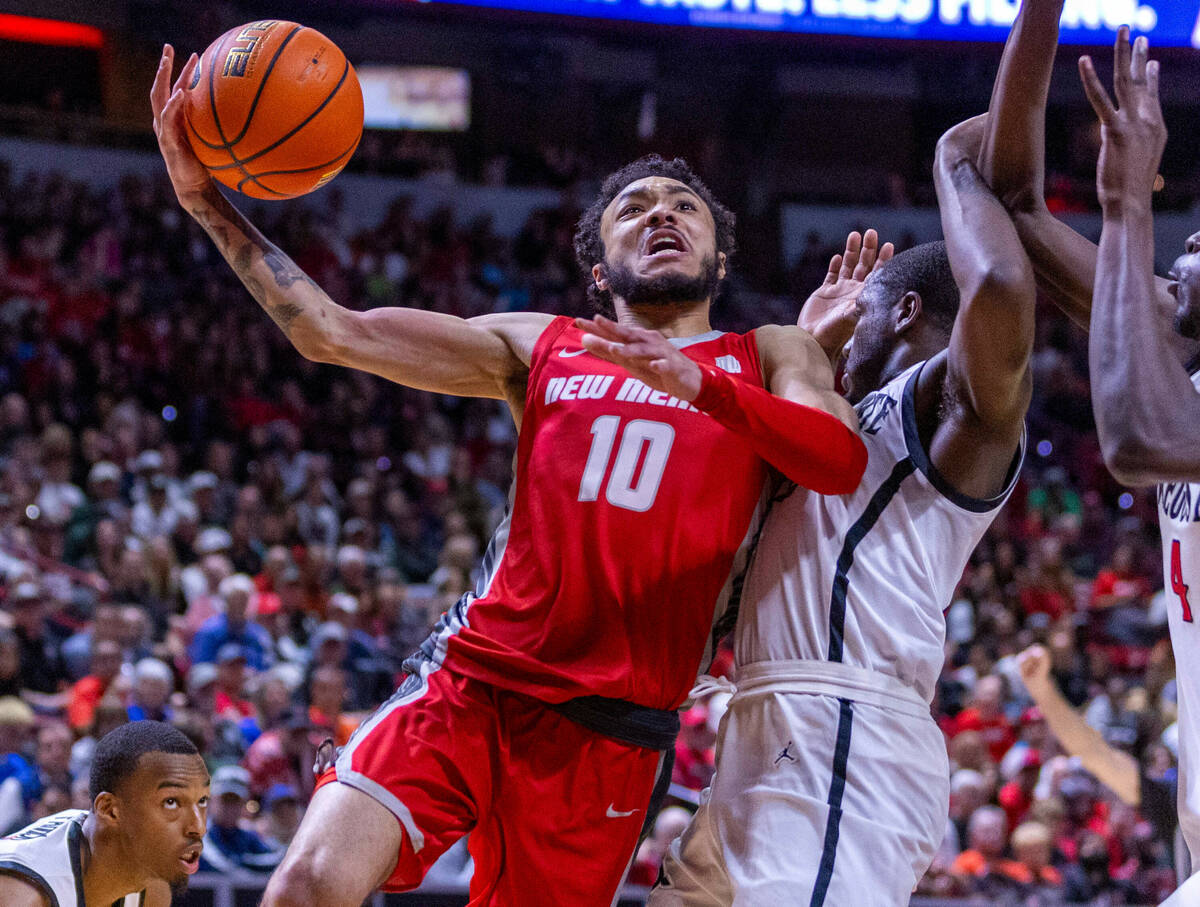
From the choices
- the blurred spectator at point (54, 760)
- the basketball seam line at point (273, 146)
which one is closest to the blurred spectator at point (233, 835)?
the blurred spectator at point (54, 760)

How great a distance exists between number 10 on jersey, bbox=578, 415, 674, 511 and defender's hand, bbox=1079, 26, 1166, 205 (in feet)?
3.65

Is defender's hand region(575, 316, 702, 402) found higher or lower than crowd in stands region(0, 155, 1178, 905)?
higher

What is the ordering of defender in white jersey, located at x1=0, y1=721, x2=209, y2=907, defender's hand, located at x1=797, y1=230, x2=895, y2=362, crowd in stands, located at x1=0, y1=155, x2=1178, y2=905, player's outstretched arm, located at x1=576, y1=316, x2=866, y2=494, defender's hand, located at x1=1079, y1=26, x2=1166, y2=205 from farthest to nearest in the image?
1. crowd in stands, located at x1=0, y1=155, x2=1178, y2=905
2. defender's hand, located at x1=797, y1=230, x2=895, y2=362
3. defender in white jersey, located at x1=0, y1=721, x2=209, y2=907
4. player's outstretched arm, located at x1=576, y1=316, x2=866, y2=494
5. defender's hand, located at x1=1079, y1=26, x2=1166, y2=205

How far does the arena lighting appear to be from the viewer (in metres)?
15.8

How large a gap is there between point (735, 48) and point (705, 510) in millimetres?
13666

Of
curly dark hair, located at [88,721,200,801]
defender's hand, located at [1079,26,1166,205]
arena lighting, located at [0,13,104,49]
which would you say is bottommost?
curly dark hair, located at [88,721,200,801]

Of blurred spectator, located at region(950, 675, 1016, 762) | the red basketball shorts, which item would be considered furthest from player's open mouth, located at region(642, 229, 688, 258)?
blurred spectator, located at region(950, 675, 1016, 762)

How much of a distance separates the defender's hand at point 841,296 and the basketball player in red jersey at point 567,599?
24cm

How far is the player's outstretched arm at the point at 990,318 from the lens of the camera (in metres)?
2.68

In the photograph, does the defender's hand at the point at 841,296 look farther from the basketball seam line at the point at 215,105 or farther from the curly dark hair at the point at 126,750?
the curly dark hair at the point at 126,750

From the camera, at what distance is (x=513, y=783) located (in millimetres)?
2973

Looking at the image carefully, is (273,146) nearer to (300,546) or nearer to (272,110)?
(272,110)

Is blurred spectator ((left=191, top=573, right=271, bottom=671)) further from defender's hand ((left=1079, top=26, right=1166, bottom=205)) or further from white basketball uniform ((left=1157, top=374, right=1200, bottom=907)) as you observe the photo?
defender's hand ((left=1079, top=26, right=1166, bottom=205))

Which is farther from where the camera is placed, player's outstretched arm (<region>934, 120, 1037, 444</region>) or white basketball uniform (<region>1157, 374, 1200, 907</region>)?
player's outstretched arm (<region>934, 120, 1037, 444</region>)
